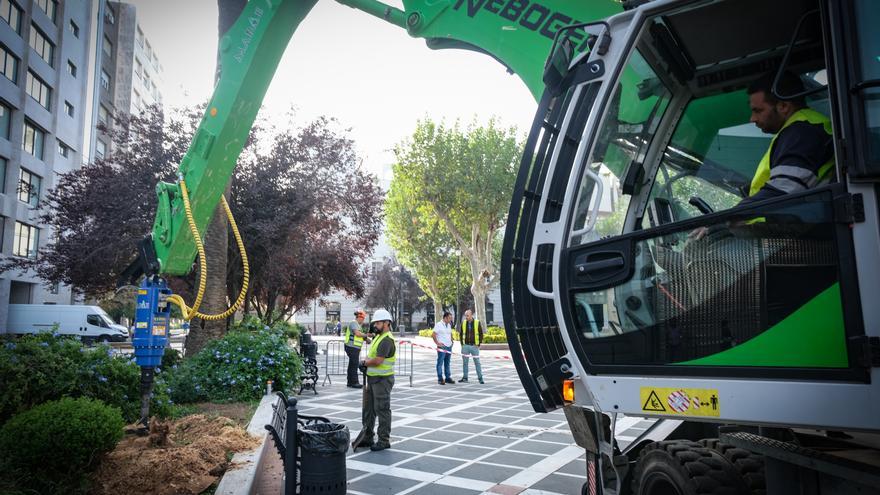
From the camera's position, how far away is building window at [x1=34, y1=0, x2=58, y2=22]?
82.7ft

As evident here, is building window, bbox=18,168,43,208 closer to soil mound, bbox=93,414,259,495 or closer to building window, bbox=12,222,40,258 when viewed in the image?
building window, bbox=12,222,40,258

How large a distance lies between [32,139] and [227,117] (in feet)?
93.9

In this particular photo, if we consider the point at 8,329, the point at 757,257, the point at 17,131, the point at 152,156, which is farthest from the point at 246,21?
the point at 8,329

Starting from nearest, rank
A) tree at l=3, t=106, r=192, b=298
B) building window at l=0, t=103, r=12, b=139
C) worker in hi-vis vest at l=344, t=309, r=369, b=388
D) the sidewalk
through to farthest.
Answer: the sidewalk
worker in hi-vis vest at l=344, t=309, r=369, b=388
tree at l=3, t=106, r=192, b=298
building window at l=0, t=103, r=12, b=139

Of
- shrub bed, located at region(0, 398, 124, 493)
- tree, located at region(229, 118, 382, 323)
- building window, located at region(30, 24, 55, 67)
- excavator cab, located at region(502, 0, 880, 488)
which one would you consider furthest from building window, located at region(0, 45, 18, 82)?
excavator cab, located at region(502, 0, 880, 488)

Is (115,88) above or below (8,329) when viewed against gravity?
above

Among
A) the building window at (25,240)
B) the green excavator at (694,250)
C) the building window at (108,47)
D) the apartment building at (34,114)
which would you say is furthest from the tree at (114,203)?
the building window at (108,47)

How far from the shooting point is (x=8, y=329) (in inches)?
Answer: 1067

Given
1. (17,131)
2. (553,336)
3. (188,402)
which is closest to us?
(553,336)

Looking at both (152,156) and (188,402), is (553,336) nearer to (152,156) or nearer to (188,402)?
(188,402)

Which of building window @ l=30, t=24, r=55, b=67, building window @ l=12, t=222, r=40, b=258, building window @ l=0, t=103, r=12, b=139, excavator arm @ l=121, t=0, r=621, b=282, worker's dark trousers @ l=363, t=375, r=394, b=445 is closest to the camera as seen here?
excavator arm @ l=121, t=0, r=621, b=282

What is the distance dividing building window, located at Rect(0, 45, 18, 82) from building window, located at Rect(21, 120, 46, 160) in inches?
126

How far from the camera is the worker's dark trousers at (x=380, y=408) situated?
22.6 ft

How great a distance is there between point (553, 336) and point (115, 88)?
54.4m
